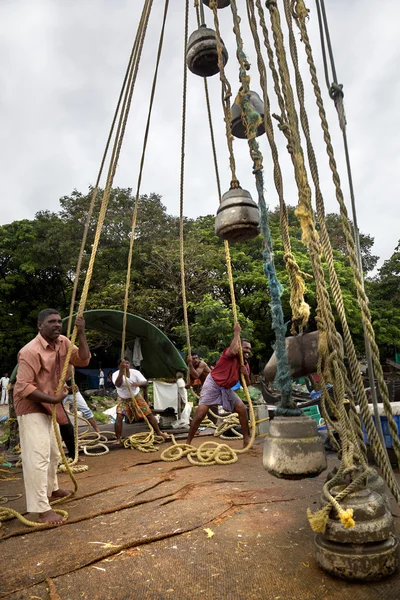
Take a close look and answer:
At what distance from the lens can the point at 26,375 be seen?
Result: 3463 millimetres

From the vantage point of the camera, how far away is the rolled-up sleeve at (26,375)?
3.39 m

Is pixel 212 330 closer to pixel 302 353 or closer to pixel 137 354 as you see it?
pixel 137 354

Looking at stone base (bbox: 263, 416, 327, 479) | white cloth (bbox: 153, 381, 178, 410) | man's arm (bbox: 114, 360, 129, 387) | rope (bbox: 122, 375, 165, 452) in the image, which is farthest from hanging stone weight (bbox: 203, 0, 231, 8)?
white cloth (bbox: 153, 381, 178, 410)

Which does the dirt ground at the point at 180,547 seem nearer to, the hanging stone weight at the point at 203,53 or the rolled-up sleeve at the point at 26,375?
the rolled-up sleeve at the point at 26,375

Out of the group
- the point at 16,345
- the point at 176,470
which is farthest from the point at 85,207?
the point at 176,470

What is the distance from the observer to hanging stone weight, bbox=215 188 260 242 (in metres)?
2.68

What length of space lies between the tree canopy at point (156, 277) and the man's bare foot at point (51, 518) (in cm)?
1248

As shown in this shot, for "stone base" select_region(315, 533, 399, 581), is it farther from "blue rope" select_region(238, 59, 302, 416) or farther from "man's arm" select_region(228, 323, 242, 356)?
"man's arm" select_region(228, 323, 242, 356)

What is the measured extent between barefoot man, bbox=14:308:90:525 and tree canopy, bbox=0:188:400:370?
39.9 feet

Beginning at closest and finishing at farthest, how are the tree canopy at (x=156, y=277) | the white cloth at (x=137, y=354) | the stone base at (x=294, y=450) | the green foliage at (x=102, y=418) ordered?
the stone base at (x=294, y=450) → the white cloth at (x=137, y=354) → the green foliage at (x=102, y=418) → the tree canopy at (x=156, y=277)

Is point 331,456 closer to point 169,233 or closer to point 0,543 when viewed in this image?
point 0,543

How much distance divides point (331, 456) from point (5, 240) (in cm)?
2214

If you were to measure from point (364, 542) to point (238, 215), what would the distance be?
1.89m

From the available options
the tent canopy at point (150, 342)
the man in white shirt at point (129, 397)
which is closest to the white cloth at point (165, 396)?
the tent canopy at point (150, 342)
